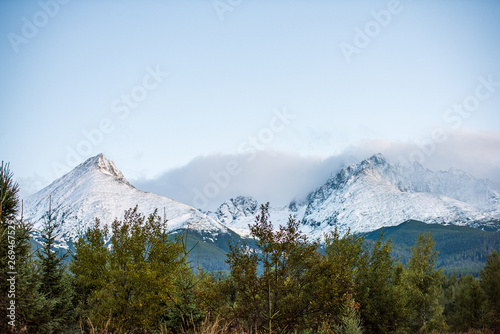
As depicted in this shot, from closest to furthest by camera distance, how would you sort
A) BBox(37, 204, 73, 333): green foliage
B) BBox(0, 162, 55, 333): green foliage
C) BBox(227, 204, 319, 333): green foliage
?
BBox(0, 162, 55, 333): green foliage → BBox(227, 204, 319, 333): green foliage → BBox(37, 204, 73, 333): green foliage

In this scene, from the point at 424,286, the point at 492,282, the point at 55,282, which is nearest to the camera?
the point at 55,282

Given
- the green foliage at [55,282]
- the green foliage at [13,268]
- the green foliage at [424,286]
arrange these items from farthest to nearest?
1. the green foliage at [424,286]
2. the green foliage at [55,282]
3. the green foliage at [13,268]

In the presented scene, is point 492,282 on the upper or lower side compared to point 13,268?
lower

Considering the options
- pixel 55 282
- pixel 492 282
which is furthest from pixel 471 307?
pixel 55 282

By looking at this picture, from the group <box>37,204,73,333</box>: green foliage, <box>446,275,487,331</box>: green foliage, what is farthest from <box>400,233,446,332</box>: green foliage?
<box>37,204,73,333</box>: green foliage

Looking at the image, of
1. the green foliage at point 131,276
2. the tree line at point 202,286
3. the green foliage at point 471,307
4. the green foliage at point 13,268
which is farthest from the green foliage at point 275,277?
the green foliage at point 471,307

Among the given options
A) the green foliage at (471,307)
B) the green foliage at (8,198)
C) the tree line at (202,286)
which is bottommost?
the green foliage at (471,307)

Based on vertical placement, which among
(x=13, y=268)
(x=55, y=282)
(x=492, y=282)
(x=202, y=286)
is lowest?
(x=492, y=282)

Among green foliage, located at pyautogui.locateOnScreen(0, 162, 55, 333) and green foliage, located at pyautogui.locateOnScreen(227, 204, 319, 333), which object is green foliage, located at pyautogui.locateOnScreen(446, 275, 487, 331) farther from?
green foliage, located at pyautogui.locateOnScreen(0, 162, 55, 333)

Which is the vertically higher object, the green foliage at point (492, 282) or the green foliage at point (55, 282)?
the green foliage at point (55, 282)

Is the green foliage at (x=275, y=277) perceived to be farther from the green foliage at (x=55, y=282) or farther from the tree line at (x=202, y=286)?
the green foliage at (x=55, y=282)

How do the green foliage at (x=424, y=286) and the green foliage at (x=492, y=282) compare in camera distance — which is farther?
the green foliage at (x=424, y=286)

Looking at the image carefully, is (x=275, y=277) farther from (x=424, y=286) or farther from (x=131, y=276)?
(x=424, y=286)

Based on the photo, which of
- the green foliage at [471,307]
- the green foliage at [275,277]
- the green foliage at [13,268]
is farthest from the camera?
the green foliage at [471,307]
